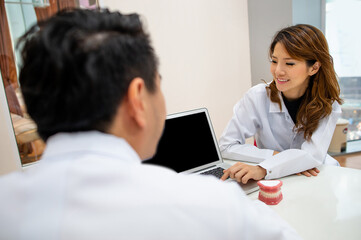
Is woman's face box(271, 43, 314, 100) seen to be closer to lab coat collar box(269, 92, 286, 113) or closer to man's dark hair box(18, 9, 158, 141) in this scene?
lab coat collar box(269, 92, 286, 113)

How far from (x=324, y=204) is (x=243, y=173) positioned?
1.00 ft

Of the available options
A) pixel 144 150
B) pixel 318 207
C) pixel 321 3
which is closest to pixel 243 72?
pixel 321 3

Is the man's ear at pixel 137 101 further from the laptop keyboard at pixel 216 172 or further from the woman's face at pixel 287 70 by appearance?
the woman's face at pixel 287 70

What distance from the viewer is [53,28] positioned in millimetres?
410

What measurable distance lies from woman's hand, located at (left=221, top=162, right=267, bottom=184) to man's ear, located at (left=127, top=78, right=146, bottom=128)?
2.31ft

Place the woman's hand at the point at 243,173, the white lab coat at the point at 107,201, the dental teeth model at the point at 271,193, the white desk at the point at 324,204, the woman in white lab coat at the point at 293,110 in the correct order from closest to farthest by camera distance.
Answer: the white lab coat at the point at 107,201, the white desk at the point at 324,204, the dental teeth model at the point at 271,193, the woman's hand at the point at 243,173, the woman in white lab coat at the point at 293,110

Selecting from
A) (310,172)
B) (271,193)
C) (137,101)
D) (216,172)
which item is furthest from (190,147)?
(137,101)

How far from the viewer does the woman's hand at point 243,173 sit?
1065 millimetres

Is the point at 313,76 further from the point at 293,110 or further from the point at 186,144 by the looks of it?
the point at 186,144

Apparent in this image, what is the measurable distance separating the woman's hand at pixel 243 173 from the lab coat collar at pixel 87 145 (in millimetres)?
714

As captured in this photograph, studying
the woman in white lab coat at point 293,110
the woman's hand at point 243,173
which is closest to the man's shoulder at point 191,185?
the woman's hand at point 243,173

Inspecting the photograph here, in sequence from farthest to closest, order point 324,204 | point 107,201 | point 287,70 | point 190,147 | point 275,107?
point 275,107 < point 287,70 < point 190,147 < point 324,204 < point 107,201

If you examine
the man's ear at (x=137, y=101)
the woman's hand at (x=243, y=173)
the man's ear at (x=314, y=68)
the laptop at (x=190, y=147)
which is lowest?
the woman's hand at (x=243, y=173)

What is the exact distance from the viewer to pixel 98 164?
392 mm
